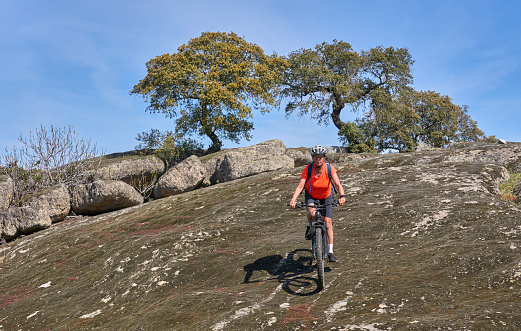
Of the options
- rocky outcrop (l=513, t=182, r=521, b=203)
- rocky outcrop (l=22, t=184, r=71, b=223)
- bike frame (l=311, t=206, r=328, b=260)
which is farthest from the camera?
rocky outcrop (l=22, t=184, r=71, b=223)

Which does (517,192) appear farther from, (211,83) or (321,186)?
(211,83)

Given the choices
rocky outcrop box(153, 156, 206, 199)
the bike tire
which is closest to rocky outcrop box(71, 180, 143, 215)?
rocky outcrop box(153, 156, 206, 199)

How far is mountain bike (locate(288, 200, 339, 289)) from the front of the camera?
7845 millimetres

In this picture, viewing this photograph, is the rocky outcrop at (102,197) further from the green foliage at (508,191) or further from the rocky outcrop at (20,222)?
the green foliage at (508,191)

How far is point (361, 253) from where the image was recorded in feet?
31.2

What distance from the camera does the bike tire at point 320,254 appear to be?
781cm

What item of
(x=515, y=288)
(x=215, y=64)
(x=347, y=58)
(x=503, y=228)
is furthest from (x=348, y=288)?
(x=347, y=58)

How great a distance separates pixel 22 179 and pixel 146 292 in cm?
2143

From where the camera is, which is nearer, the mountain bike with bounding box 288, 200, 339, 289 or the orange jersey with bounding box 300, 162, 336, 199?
the mountain bike with bounding box 288, 200, 339, 289

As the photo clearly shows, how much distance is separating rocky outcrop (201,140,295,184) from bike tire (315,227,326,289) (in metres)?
18.5

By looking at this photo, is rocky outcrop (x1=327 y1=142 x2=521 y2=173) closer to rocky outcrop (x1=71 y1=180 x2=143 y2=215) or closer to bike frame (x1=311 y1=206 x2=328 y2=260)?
rocky outcrop (x1=71 y1=180 x2=143 y2=215)

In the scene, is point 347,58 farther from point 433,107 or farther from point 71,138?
point 71,138

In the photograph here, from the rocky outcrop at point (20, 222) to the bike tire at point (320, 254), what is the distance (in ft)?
58.6

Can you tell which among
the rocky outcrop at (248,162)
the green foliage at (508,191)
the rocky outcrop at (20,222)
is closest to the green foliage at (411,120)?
the rocky outcrop at (248,162)
